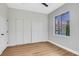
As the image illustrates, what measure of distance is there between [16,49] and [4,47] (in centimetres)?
43

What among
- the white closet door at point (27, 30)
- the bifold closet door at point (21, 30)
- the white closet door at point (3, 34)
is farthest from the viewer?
the white closet door at point (27, 30)

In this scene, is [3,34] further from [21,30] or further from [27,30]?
[27,30]

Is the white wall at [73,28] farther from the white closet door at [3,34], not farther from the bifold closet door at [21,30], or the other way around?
the white closet door at [3,34]

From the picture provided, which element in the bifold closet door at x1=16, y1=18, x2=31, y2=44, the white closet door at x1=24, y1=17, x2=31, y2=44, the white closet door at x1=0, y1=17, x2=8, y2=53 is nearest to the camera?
the white closet door at x1=0, y1=17, x2=8, y2=53

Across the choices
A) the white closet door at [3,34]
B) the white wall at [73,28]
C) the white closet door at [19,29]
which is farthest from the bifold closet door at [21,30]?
the white wall at [73,28]

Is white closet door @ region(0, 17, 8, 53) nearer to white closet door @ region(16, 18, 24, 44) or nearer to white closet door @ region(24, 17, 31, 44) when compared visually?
white closet door @ region(16, 18, 24, 44)

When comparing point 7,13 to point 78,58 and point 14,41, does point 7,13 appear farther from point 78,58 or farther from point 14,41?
point 78,58

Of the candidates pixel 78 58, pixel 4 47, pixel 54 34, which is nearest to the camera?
pixel 78 58

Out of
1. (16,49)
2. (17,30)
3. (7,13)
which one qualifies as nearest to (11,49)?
(16,49)

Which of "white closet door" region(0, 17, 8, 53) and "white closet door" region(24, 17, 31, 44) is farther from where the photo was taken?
"white closet door" region(24, 17, 31, 44)

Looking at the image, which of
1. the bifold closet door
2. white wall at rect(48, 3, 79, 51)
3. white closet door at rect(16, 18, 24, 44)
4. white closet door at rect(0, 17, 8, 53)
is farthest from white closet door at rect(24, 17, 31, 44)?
white wall at rect(48, 3, 79, 51)

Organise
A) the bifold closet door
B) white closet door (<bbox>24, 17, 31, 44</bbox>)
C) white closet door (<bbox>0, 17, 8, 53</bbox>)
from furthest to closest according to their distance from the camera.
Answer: white closet door (<bbox>24, 17, 31, 44</bbox>)
the bifold closet door
white closet door (<bbox>0, 17, 8, 53</bbox>)

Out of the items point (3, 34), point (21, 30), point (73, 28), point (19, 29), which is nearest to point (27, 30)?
point (21, 30)

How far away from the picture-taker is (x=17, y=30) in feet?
8.61
